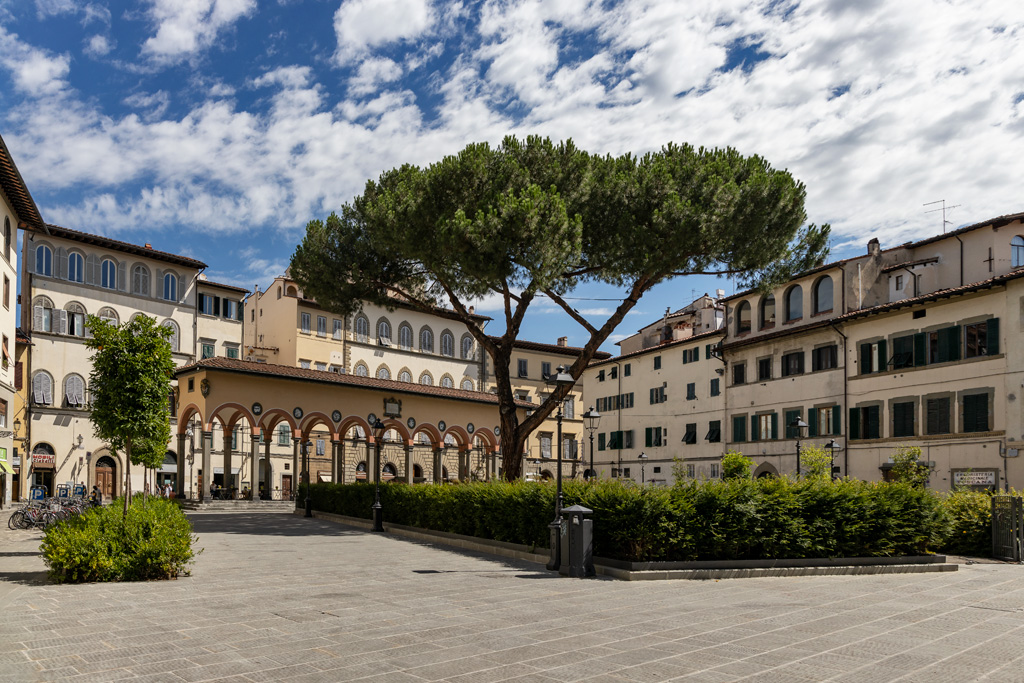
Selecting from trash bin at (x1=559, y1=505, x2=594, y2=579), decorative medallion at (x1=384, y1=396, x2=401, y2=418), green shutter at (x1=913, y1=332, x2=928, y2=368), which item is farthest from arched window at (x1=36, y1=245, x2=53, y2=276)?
green shutter at (x1=913, y1=332, x2=928, y2=368)

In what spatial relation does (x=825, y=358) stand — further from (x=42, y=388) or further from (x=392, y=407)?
(x=42, y=388)

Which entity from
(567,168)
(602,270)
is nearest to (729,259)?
(602,270)

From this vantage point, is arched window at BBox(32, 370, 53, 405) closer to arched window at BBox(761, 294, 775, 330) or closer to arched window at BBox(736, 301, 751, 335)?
arched window at BBox(736, 301, 751, 335)

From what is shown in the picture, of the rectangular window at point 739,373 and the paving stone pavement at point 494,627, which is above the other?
the rectangular window at point 739,373

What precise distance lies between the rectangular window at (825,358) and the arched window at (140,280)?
38055 mm

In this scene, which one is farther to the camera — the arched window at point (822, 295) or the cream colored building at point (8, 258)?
the arched window at point (822, 295)

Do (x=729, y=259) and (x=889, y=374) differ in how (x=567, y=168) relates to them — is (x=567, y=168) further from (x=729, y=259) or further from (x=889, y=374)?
(x=889, y=374)

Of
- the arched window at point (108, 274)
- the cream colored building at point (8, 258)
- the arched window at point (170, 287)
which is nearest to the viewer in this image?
the cream colored building at point (8, 258)

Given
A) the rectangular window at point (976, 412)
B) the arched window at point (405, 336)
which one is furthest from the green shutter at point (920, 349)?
the arched window at point (405, 336)

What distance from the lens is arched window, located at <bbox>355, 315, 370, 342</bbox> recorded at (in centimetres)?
6262

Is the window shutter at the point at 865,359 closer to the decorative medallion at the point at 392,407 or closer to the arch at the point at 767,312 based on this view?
the arch at the point at 767,312

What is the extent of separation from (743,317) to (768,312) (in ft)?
6.08

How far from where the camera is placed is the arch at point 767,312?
4466 centimetres

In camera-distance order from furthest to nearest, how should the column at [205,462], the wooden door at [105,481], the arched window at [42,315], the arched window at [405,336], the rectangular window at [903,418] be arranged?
the arched window at [405,336], the wooden door at [105,481], the arched window at [42,315], the rectangular window at [903,418], the column at [205,462]
